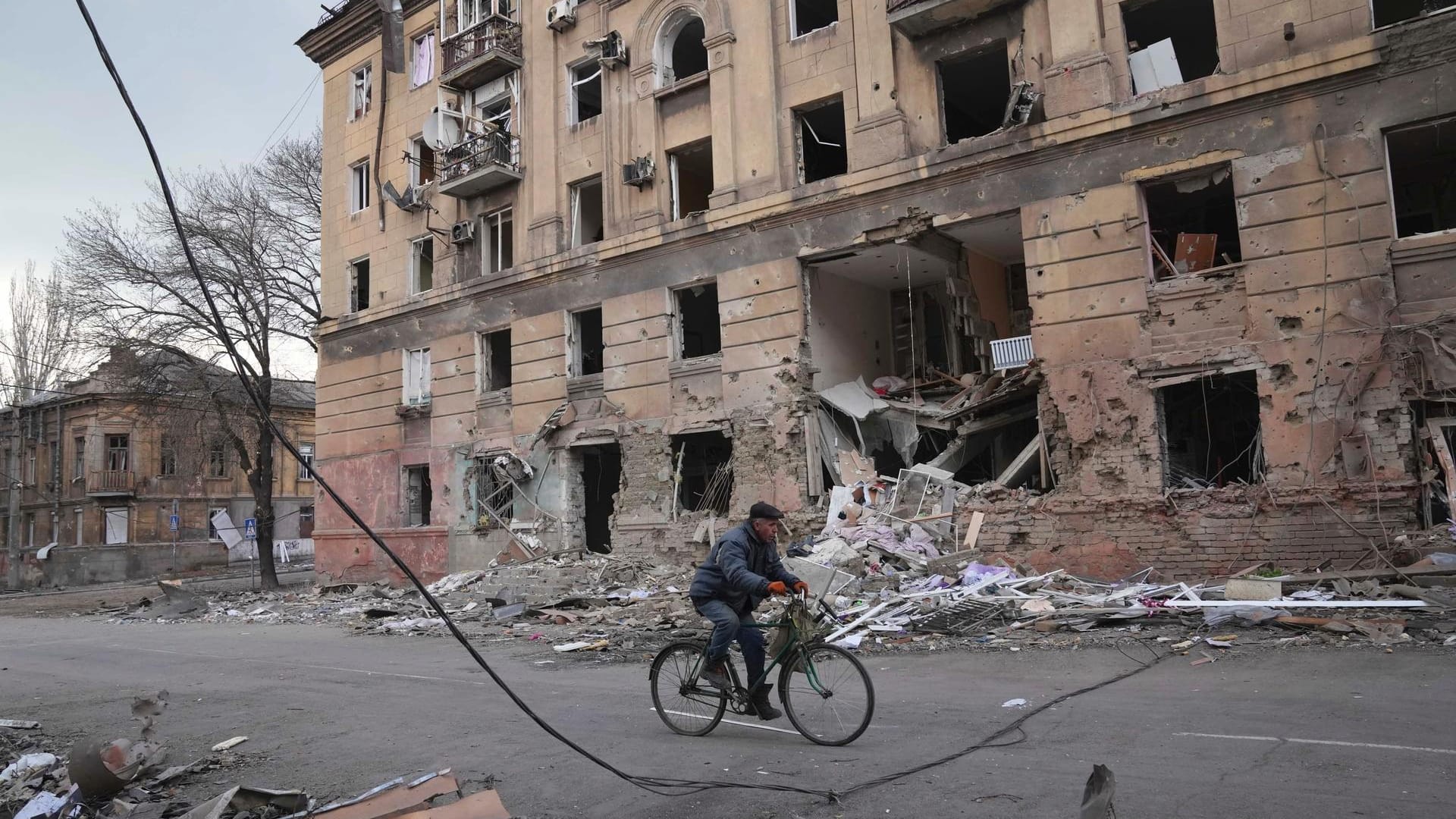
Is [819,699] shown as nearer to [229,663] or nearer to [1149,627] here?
[1149,627]

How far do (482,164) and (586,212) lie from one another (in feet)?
9.30

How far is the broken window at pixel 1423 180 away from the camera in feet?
42.8

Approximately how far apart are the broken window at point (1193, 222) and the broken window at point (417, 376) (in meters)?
16.7

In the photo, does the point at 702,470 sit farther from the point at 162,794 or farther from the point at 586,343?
the point at 162,794

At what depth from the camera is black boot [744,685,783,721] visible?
6.26m

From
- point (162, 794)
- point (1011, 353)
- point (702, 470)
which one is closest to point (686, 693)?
point (162, 794)

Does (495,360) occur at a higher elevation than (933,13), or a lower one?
lower

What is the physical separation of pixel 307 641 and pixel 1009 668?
10502 mm

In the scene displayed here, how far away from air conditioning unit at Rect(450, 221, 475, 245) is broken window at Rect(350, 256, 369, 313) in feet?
14.5

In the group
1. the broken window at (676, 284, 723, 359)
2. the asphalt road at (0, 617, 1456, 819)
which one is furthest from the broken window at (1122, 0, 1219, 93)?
the broken window at (676, 284, 723, 359)

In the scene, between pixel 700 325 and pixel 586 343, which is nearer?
pixel 586 343

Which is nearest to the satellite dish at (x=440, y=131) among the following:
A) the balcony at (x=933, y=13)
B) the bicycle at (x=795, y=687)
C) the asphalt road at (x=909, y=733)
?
the balcony at (x=933, y=13)

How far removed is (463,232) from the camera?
22.8 metres

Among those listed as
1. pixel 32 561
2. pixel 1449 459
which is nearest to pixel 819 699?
pixel 1449 459
